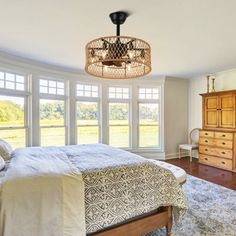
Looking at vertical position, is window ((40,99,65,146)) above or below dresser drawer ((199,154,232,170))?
above

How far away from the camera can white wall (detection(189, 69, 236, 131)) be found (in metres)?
5.09

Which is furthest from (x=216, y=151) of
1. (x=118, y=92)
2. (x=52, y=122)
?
(x=52, y=122)

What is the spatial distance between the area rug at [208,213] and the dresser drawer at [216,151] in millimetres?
1315

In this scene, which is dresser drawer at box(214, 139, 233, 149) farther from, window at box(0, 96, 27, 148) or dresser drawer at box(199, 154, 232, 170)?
window at box(0, 96, 27, 148)

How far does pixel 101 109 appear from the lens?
521 centimetres

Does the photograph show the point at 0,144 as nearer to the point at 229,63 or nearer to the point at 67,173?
the point at 67,173

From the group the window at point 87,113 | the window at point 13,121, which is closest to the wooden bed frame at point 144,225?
the window at point 13,121

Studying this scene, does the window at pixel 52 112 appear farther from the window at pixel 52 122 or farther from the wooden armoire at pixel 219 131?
the wooden armoire at pixel 219 131

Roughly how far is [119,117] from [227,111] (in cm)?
278

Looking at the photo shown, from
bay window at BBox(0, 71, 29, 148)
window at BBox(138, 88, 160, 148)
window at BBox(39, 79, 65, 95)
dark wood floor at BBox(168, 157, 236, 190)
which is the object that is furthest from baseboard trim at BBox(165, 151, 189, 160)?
bay window at BBox(0, 71, 29, 148)

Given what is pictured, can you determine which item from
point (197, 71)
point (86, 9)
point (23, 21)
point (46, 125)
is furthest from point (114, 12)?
point (197, 71)

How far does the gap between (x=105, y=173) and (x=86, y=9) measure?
181cm

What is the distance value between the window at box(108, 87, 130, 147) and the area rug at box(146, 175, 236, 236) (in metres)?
2.39

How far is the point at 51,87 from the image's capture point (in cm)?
453
